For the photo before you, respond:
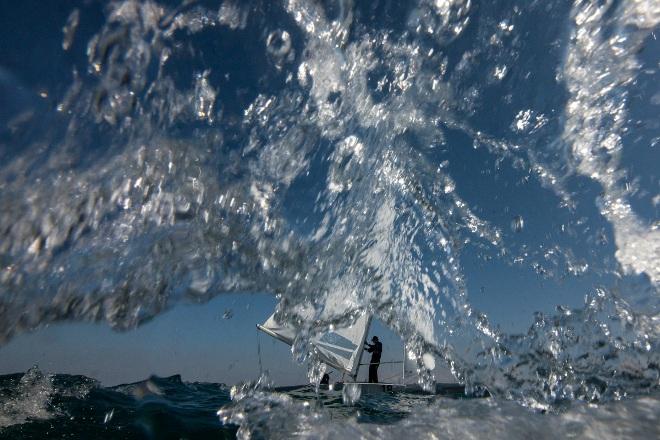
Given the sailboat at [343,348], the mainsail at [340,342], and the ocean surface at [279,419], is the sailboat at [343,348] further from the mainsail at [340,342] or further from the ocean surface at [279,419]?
the ocean surface at [279,419]

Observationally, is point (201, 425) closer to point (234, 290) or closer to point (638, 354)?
point (234, 290)

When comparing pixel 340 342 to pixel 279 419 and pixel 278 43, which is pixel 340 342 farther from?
pixel 278 43

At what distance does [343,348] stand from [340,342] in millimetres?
306

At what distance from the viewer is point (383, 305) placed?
32.0ft

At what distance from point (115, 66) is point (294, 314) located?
25.3 feet

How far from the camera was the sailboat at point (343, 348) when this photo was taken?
14.4 m

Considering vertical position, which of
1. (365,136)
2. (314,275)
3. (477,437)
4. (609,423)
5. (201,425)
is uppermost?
(365,136)

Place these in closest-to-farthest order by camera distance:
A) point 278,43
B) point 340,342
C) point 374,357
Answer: point 278,43 → point 340,342 → point 374,357

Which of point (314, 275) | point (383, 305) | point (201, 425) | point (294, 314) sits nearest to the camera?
point (201, 425)

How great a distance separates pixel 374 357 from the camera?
1705cm

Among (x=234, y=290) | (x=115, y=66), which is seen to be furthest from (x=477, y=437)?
(x=234, y=290)

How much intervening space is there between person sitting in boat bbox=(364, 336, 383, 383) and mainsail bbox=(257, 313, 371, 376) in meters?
1.07

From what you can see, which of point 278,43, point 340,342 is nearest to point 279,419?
point 278,43

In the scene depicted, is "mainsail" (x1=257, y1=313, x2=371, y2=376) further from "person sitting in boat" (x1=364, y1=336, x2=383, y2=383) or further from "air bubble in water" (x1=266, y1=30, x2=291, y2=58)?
"air bubble in water" (x1=266, y1=30, x2=291, y2=58)
